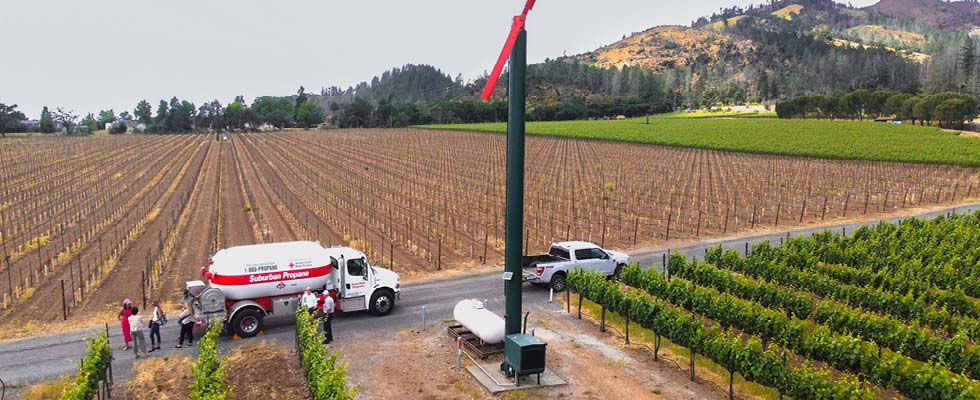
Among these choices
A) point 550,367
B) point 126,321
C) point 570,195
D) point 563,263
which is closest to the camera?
point 550,367

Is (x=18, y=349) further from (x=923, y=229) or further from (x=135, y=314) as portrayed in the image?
(x=923, y=229)

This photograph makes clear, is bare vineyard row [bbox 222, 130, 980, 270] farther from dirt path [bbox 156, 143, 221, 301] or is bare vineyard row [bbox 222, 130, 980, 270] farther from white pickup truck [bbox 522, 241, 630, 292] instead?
white pickup truck [bbox 522, 241, 630, 292]

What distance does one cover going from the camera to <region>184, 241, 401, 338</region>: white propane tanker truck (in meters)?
22.6

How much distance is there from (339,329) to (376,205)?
28473 millimetres

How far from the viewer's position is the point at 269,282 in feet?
75.6

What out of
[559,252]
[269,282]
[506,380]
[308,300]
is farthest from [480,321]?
[559,252]

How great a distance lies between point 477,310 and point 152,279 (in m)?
16.8

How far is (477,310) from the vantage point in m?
22.5

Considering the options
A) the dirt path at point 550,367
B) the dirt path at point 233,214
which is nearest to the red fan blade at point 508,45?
the dirt path at point 550,367

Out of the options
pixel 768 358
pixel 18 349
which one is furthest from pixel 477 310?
pixel 18 349

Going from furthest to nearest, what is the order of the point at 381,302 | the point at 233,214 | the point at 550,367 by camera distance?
the point at 233,214 < the point at 381,302 < the point at 550,367

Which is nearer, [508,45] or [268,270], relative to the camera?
[508,45]

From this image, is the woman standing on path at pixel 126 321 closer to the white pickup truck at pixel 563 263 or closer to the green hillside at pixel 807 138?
the white pickup truck at pixel 563 263

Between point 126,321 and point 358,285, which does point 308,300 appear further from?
point 126,321
